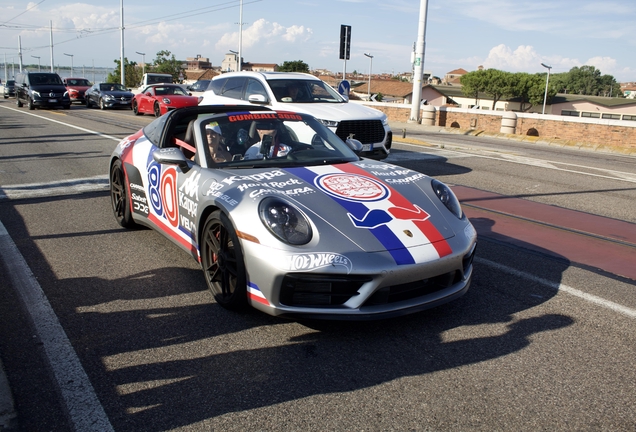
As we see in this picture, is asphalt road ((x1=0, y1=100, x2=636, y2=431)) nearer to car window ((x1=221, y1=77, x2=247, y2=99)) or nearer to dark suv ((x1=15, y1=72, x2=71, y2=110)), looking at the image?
car window ((x1=221, y1=77, x2=247, y2=99))

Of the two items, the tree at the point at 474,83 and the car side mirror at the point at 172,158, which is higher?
the tree at the point at 474,83

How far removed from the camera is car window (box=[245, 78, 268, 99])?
11.8m

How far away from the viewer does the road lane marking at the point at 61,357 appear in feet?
9.36

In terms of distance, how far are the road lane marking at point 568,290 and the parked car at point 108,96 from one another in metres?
28.4

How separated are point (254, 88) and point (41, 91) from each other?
20.8 meters

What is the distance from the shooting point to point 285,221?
12.5ft

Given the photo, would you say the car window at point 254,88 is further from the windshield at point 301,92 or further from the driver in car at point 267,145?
the driver in car at point 267,145

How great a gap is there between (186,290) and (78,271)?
3.63 feet

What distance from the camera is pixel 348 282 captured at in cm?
357

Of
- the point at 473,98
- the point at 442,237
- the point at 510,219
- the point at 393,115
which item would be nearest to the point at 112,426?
the point at 442,237

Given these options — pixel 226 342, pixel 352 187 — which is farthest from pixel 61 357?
pixel 352 187

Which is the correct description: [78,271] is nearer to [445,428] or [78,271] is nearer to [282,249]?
[282,249]

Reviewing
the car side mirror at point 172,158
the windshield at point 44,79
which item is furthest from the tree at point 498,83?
the car side mirror at point 172,158

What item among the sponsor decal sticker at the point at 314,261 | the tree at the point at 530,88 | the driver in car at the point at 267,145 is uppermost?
the tree at the point at 530,88
